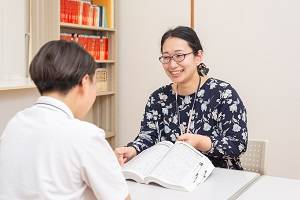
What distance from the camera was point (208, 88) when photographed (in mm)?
2031

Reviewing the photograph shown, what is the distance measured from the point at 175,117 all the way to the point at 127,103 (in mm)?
2123

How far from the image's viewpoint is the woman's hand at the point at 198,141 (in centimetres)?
172

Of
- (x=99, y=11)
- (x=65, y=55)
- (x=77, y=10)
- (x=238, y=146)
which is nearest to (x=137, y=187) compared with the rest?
(x=238, y=146)

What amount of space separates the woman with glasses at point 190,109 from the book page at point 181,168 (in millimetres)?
196

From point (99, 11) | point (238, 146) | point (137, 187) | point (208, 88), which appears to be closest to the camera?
point (137, 187)

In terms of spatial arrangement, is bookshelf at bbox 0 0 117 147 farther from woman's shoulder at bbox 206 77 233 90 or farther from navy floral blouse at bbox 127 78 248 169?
woman's shoulder at bbox 206 77 233 90

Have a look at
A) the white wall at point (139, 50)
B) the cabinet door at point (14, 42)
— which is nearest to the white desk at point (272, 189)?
the cabinet door at point (14, 42)

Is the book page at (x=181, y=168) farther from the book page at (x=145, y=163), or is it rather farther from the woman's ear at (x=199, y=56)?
the woman's ear at (x=199, y=56)

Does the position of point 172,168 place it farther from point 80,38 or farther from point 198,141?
point 80,38

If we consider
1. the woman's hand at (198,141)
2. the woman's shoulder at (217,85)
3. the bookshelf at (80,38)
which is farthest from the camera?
the bookshelf at (80,38)

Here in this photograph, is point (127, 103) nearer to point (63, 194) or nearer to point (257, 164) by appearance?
point (257, 164)

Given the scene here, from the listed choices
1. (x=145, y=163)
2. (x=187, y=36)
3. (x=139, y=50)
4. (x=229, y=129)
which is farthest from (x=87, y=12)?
(x=145, y=163)

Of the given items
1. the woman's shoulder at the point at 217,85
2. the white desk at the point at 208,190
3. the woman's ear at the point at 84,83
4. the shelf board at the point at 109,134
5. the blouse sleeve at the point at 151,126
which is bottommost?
the shelf board at the point at 109,134

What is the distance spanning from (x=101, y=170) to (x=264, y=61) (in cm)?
273
